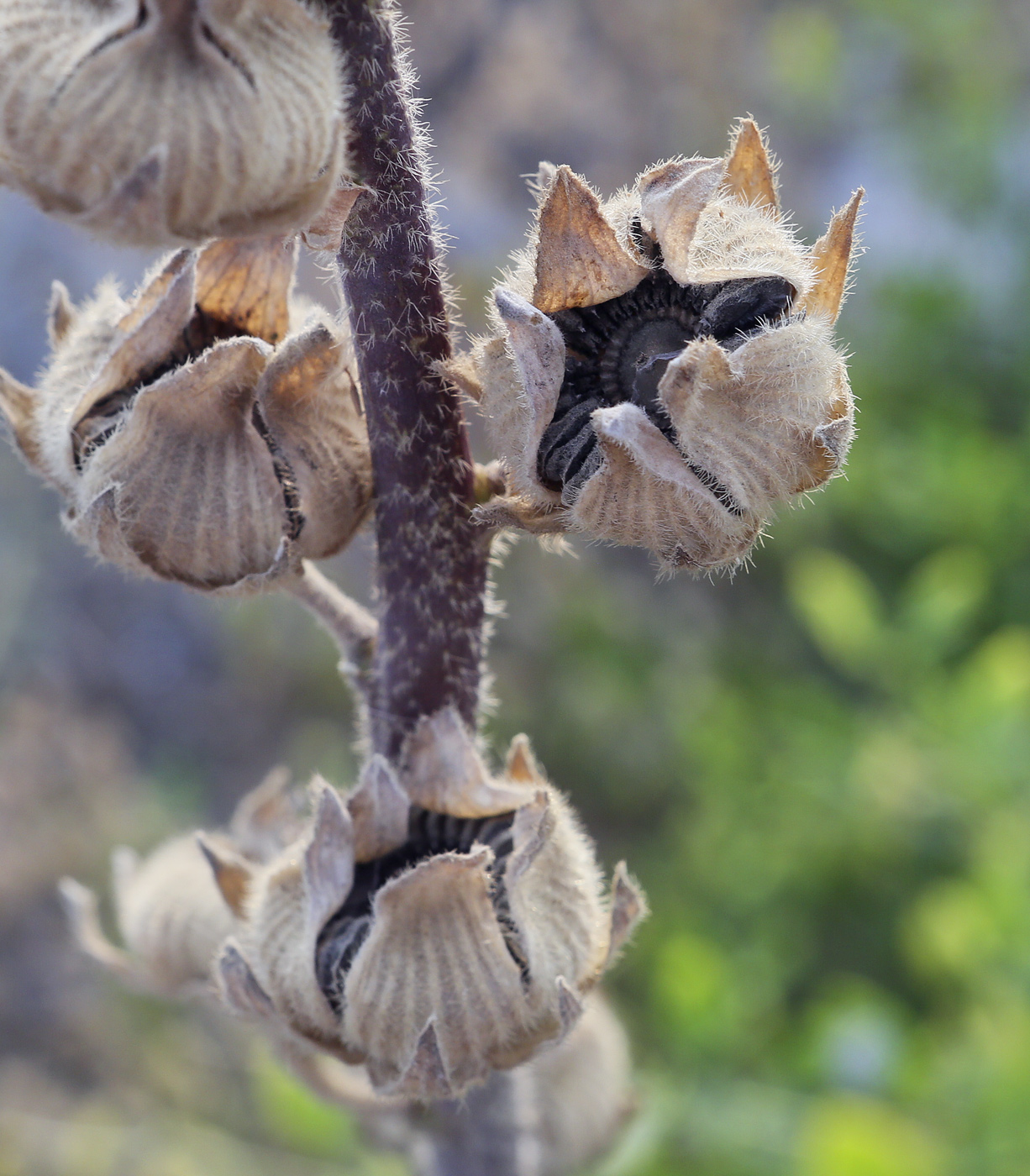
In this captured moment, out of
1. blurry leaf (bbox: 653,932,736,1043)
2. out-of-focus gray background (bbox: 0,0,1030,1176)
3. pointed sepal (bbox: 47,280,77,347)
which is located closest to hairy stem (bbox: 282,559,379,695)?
pointed sepal (bbox: 47,280,77,347)

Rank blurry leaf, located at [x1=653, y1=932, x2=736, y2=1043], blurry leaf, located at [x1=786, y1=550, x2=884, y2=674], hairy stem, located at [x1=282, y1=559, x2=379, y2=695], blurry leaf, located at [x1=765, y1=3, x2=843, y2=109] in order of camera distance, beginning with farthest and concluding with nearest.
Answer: blurry leaf, located at [x1=765, y1=3, x2=843, y2=109] < blurry leaf, located at [x1=786, y1=550, x2=884, y2=674] < blurry leaf, located at [x1=653, y1=932, x2=736, y2=1043] < hairy stem, located at [x1=282, y1=559, x2=379, y2=695]

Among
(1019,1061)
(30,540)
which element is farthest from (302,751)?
(1019,1061)

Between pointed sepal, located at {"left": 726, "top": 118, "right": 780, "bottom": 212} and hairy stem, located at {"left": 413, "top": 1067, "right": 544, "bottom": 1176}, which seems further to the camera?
hairy stem, located at {"left": 413, "top": 1067, "right": 544, "bottom": 1176}

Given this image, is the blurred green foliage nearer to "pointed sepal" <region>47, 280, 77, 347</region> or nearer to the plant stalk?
the plant stalk

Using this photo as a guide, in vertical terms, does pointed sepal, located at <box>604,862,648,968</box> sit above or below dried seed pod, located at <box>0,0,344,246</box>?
below

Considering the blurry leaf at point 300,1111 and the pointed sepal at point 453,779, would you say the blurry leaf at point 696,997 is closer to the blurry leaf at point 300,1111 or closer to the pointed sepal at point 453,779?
the blurry leaf at point 300,1111

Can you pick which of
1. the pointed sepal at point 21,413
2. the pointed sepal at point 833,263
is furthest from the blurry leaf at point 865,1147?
the pointed sepal at point 21,413

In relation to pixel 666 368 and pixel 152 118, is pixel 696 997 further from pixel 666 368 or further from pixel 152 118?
pixel 152 118
